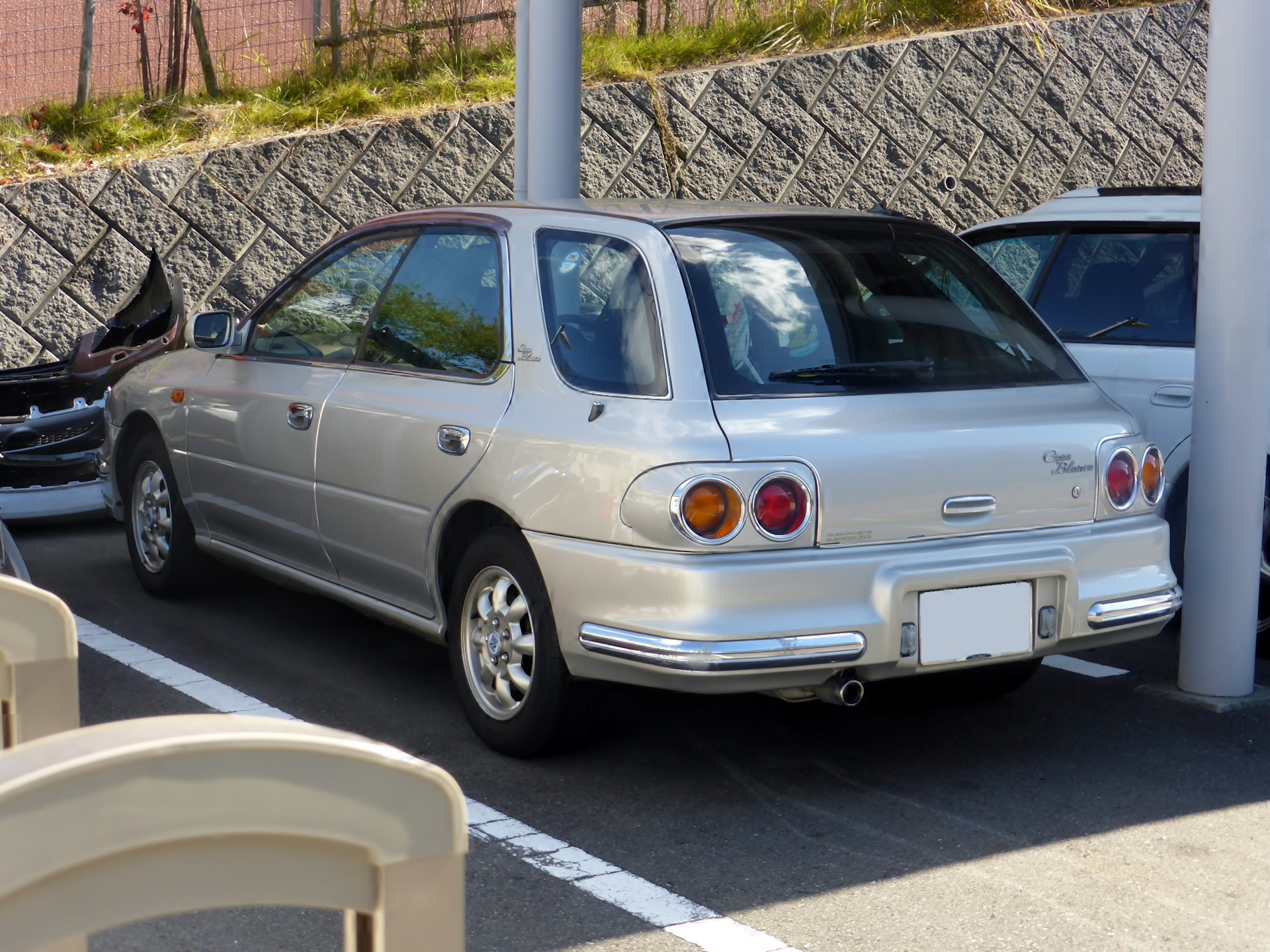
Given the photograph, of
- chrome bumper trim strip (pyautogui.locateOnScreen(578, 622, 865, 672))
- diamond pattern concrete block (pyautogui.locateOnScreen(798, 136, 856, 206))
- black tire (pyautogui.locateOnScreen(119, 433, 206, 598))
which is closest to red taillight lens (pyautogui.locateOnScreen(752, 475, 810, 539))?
chrome bumper trim strip (pyautogui.locateOnScreen(578, 622, 865, 672))

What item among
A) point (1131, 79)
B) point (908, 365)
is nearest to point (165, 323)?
point (908, 365)

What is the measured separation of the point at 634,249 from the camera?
13.5 feet

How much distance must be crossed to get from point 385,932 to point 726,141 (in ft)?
37.5

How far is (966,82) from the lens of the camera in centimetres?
1320

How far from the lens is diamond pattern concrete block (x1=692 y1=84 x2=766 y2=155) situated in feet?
40.0

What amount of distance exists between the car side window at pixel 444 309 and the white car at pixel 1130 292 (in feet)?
8.22

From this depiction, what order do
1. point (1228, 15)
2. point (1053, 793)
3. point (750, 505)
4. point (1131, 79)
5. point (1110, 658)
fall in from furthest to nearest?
point (1131, 79) → point (1110, 658) → point (1228, 15) → point (1053, 793) → point (750, 505)

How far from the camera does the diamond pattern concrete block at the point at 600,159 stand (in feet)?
38.7

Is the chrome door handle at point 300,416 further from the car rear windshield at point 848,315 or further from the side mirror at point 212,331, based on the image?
the car rear windshield at point 848,315

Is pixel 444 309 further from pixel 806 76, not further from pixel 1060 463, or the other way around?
pixel 806 76

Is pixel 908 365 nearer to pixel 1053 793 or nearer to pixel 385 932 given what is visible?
pixel 1053 793

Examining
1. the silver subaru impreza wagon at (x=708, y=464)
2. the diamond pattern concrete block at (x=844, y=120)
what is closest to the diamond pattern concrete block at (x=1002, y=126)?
the diamond pattern concrete block at (x=844, y=120)

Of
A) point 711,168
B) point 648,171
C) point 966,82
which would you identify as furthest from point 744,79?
point 966,82

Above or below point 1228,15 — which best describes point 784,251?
below
